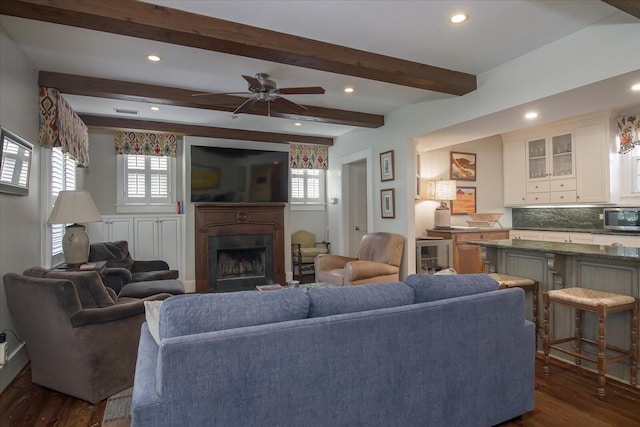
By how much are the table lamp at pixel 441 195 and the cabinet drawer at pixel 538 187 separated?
1.24m

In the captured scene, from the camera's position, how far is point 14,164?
8.82 ft

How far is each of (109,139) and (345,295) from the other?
5231 mm

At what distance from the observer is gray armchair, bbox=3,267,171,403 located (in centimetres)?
220

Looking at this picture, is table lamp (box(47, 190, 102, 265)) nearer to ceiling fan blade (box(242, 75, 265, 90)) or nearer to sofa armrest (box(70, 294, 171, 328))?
sofa armrest (box(70, 294, 171, 328))

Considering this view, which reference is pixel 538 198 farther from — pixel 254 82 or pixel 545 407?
pixel 254 82

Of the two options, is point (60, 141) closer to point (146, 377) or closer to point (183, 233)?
point (183, 233)

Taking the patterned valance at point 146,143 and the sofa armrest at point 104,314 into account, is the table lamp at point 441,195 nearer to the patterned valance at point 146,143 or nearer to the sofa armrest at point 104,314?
the patterned valance at point 146,143

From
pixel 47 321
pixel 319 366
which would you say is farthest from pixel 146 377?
pixel 47 321

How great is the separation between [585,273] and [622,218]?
2517 millimetres

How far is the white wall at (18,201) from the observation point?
2.58 m

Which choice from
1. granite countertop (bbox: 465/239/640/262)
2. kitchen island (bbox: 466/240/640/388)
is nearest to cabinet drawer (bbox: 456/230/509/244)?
kitchen island (bbox: 466/240/640/388)

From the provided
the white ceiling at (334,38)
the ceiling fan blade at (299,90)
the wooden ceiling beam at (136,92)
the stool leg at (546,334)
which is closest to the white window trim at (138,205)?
the white ceiling at (334,38)

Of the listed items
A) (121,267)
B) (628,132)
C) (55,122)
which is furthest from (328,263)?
(628,132)

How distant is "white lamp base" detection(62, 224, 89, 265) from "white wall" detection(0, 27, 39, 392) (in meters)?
0.24
